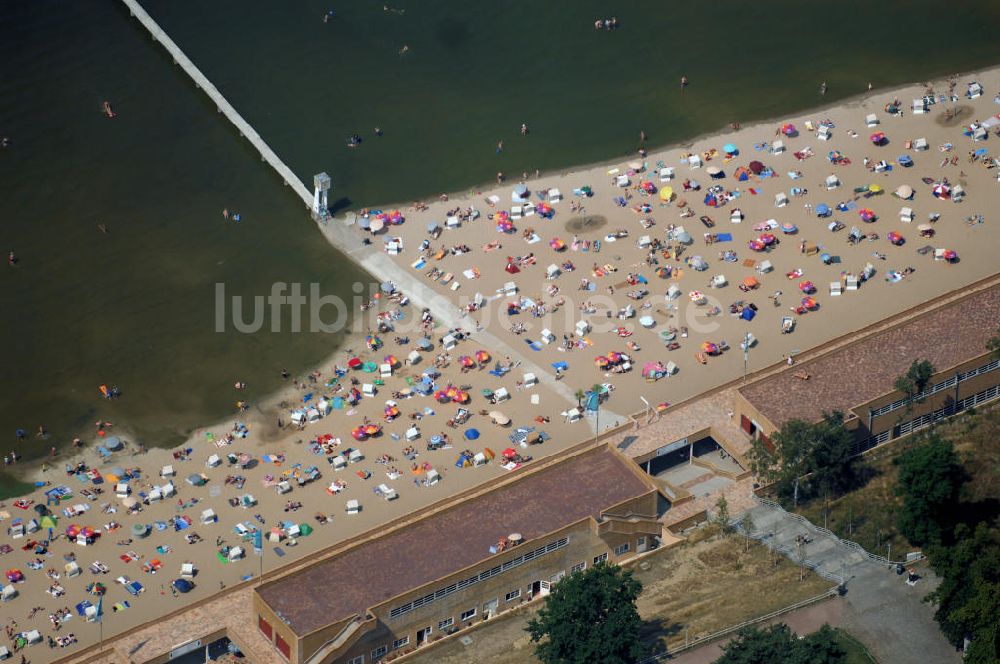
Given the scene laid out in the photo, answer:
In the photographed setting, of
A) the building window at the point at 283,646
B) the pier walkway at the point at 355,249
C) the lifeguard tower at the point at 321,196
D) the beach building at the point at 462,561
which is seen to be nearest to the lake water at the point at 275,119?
the pier walkway at the point at 355,249

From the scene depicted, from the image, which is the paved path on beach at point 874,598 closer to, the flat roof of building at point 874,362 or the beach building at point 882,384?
the beach building at point 882,384

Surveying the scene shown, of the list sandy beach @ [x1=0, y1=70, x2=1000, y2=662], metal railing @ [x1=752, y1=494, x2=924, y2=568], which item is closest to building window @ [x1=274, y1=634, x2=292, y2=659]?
sandy beach @ [x1=0, y1=70, x2=1000, y2=662]

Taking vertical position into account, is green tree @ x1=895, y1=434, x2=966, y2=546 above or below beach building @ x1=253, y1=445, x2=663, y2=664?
below

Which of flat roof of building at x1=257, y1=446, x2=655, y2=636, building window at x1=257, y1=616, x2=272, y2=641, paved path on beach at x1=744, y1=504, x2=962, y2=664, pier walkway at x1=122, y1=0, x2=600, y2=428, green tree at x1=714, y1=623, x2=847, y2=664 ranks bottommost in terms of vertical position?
green tree at x1=714, y1=623, x2=847, y2=664

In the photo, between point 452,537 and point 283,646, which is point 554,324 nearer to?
point 452,537

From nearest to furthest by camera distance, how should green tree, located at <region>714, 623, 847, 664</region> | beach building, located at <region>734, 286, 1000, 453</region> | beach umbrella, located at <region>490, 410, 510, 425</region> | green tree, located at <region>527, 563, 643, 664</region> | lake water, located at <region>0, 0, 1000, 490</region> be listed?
green tree, located at <region>714, 623, 847, 664</region> → green tree, located at <region>527, 563, 643, 664</region> → beach building, located at <region>734, 286, 1000, 453</region> → beach umbrella, located at <region>490, 410, 510, 425</region> → lake water, located at <region>0, 0, 1000, 490</region>

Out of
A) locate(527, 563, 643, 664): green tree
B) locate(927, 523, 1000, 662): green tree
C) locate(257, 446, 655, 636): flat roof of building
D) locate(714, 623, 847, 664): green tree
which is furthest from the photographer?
locate(257, 446, 655, 636): flat roof of building

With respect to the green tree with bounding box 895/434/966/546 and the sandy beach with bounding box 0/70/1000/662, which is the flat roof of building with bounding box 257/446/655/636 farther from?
the green tree with bounding box 895/434/966/546

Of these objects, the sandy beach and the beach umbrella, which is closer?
the sandy beach
